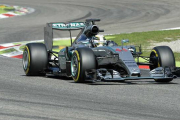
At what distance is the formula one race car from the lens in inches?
456

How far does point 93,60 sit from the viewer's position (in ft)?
38.0

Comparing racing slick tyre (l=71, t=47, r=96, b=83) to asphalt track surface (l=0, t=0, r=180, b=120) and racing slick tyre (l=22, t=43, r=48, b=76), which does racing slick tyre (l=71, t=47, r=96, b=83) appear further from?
racing slick tyre (l=22, t=43, r=48, b=76)

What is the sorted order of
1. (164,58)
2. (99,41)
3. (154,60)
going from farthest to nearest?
1. (99,41)
2. (154,60)
3. (164,58)

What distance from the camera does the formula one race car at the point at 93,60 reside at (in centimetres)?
1158

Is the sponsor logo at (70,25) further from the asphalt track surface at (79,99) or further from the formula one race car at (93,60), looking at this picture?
the asphalt track surface at (79,99)

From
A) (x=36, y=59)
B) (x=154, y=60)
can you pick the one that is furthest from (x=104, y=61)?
(x=36, y=59)

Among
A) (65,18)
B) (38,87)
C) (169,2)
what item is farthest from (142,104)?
(169,2)

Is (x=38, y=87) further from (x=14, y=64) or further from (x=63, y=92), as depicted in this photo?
(x=14, y=64)

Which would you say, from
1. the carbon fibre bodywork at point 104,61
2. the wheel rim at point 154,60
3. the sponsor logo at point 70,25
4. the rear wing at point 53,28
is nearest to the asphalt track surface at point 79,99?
the carbon fibre bodywork at point 104,61

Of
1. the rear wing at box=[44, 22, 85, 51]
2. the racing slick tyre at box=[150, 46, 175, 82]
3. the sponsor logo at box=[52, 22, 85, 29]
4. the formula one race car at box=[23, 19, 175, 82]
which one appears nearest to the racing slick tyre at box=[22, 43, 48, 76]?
the formula one race car at box=[23, 19, 175, 82]

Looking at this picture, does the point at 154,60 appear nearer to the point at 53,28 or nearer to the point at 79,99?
the point at 53,28

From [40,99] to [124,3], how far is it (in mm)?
25627

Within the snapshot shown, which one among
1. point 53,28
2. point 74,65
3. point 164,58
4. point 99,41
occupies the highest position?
point 53,28

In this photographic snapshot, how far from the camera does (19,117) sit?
8.27 m
